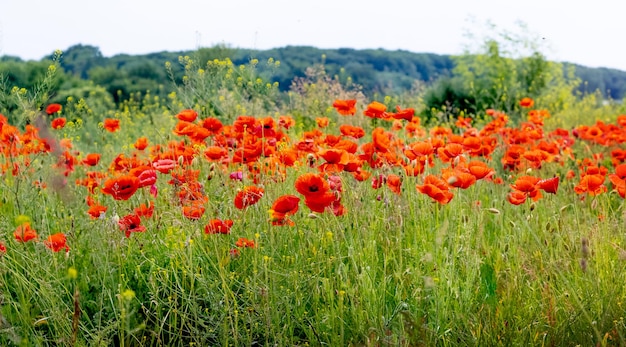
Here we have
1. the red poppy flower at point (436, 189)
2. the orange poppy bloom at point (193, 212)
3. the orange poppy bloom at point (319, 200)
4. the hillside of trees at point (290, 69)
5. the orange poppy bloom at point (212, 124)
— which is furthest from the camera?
the hillside of trees at point (290, 69)

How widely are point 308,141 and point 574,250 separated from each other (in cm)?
119

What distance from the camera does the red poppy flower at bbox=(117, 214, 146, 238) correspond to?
2.15 metres

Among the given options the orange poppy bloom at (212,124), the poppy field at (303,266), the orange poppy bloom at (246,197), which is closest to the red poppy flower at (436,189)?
the poppy field at (303,266)

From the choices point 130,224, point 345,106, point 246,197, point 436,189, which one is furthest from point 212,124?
point 436,189

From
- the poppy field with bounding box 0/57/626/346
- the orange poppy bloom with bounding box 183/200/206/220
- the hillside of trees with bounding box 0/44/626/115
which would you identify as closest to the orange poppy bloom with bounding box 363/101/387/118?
the poppy field with bounding box 0/57/626/346

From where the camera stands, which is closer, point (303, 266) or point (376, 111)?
point (303, 266)

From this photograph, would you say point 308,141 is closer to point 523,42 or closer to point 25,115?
point 25,115

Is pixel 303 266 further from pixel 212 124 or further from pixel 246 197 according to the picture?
pixel 212 124

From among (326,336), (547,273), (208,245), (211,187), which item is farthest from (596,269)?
(211,187)

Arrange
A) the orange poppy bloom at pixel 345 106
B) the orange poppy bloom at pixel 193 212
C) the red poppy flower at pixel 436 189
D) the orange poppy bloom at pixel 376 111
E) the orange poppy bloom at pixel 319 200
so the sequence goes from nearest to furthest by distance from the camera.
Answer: the orange poppy bloom at pixel 319 200 < the red poppy flower at pixel 436 189 < the orange poppy bloom at pixel 193 212 < the orange poppy bloom at pixel 376 111 < the orange poppy bloom at pixel 345 106

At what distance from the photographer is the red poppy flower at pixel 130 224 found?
7.07 ft

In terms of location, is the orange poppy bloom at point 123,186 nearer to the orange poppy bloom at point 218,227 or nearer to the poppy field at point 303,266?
the poppy field at point 303,266

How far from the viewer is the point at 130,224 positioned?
7.27 feet

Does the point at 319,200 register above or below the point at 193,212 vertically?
above
